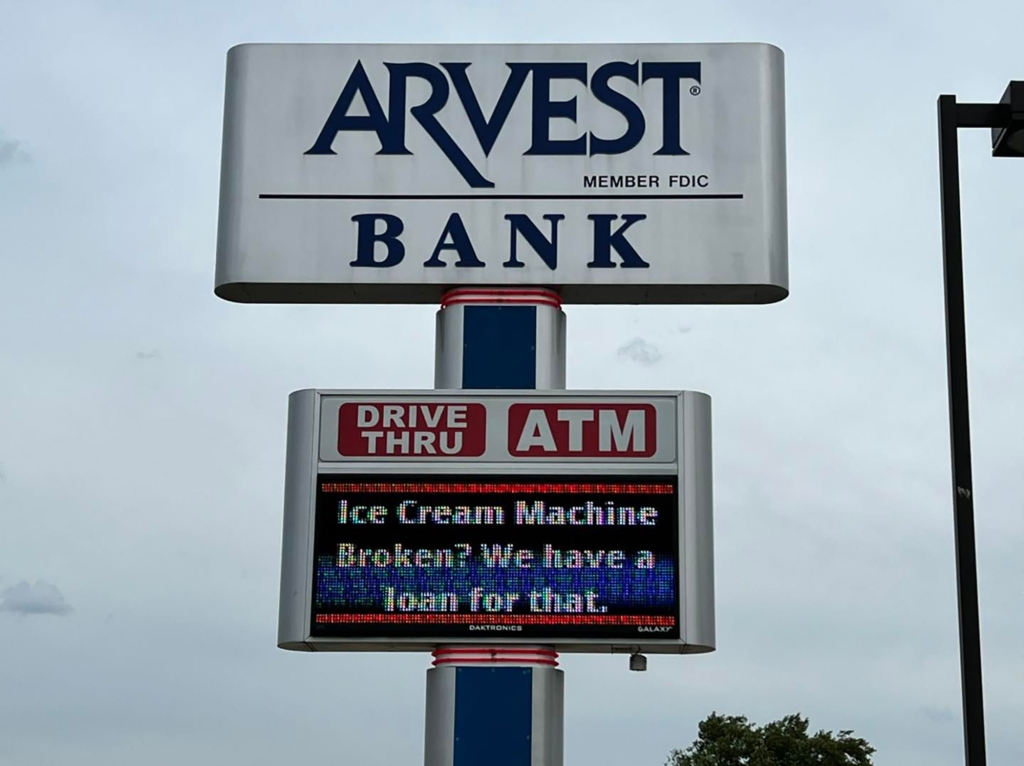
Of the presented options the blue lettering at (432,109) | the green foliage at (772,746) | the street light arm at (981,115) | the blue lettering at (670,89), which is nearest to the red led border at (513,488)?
the blue lettering at (432,109)

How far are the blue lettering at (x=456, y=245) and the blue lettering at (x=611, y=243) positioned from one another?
105 centimetres

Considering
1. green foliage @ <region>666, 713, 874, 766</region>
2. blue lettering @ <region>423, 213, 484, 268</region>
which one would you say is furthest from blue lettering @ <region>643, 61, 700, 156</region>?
green foliage @ <region>666, 713, 874, 766</region>

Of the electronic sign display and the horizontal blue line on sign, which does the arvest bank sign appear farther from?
the electronic sign display

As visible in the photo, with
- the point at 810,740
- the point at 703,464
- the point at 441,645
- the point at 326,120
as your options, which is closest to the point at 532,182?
the point at 326,120

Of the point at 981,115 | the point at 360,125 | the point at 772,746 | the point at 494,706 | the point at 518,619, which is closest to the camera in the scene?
the point at 981,115

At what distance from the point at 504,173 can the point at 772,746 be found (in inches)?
1221

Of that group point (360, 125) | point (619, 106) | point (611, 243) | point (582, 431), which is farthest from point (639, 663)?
point (360, 125)

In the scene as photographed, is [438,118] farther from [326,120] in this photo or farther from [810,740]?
[810,740]

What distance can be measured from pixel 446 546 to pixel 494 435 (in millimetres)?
1159

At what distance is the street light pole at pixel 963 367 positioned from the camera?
28.4 ft

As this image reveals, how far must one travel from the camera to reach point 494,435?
13383 millimetres

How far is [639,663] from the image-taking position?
43.0 feet

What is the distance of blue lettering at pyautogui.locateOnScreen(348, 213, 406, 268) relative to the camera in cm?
1473

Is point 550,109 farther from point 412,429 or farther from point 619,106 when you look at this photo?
point 412,429
